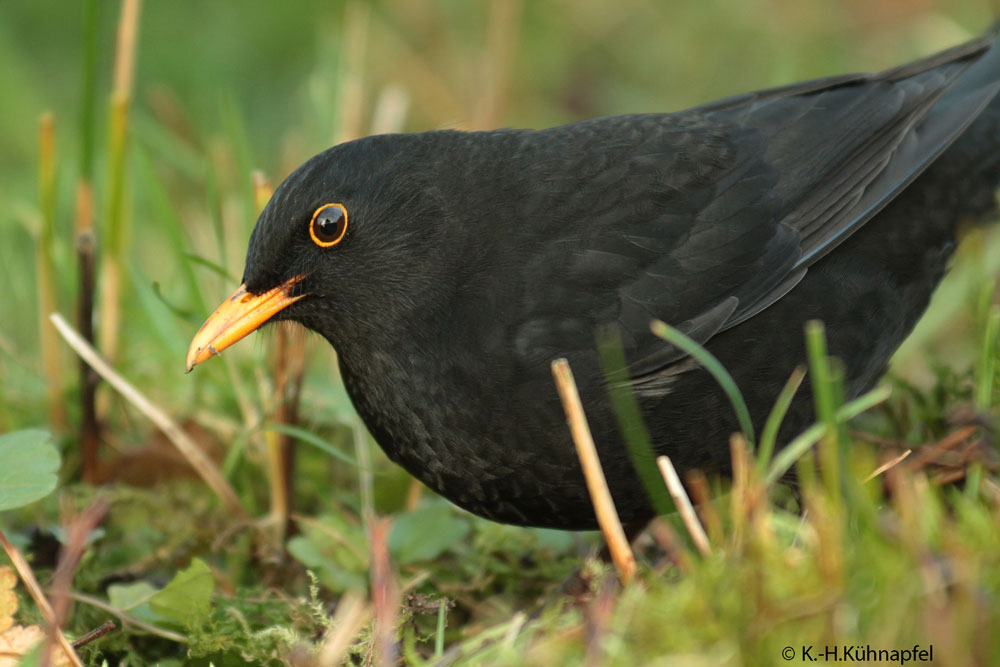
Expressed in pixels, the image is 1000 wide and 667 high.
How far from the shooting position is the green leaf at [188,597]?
315cm

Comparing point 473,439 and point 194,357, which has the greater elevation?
point 194,357

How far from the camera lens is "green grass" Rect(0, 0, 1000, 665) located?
2268 millimetres

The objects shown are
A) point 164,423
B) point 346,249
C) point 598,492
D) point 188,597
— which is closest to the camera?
point 598,492

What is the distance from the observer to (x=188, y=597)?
3.19 meters

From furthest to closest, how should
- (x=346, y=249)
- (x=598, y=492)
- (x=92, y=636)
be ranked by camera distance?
(x=346, y=249) → (x=92, y=636) → (x=598, y=492)

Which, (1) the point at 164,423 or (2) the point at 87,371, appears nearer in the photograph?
(1) the point at 164,423

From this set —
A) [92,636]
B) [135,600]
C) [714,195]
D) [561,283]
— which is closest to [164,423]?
[135,600]

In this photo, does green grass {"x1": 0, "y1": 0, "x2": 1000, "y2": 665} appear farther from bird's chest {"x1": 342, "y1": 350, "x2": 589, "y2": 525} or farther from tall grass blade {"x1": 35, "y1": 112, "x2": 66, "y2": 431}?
bird's chest {"x1": 342, "y1": 350, "x2": 589, "y2": 525}

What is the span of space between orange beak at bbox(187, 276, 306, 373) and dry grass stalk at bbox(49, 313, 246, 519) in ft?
1.62

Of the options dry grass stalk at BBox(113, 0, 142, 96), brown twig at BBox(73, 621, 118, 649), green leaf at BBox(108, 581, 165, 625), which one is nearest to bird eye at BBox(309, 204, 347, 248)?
green leaf at BBox(108, 581, 165, 625)

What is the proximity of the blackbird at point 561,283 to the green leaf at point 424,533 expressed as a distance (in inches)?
12.2

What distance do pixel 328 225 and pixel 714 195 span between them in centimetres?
132

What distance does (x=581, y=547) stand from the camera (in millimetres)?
4031

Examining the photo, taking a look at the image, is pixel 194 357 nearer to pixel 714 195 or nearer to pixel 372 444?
pixel 372 444
